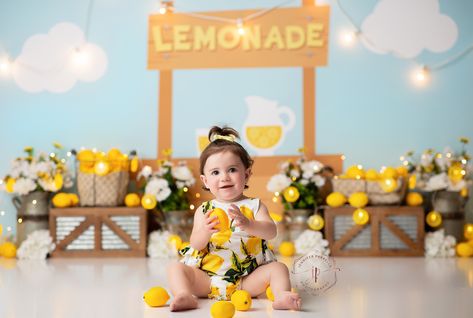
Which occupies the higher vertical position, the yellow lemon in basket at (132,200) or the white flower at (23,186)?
the white flower at (23,186)

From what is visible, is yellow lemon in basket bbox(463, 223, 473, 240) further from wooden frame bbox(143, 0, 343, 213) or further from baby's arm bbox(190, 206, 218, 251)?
baby's arm bbox(190, 206, 218, 251)

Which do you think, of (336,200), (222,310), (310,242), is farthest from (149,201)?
(222,310)

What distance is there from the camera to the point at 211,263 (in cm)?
226

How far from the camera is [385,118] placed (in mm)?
4094

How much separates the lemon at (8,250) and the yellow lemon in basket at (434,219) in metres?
2.50

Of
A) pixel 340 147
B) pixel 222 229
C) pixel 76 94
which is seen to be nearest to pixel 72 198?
pixel 76 94

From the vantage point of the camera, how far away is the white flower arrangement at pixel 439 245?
3.70 meters

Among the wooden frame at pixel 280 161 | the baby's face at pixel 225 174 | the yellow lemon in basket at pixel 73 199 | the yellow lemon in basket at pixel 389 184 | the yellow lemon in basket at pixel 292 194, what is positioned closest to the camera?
the baby's face at pixel 225 174

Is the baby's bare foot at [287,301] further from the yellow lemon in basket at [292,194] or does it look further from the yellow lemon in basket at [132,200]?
the yellow lemon in basket at [132,200]

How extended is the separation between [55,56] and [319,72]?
1776 millimetres

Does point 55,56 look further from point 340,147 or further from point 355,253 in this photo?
point 355,253

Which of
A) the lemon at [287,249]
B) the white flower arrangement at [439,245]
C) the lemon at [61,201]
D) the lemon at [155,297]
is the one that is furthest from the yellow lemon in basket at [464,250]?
the lemon at [61,201]

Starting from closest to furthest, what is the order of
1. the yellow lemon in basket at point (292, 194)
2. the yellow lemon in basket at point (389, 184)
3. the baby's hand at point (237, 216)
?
the baby's hand at point (237, 216)
the yellow lemon in basket at point (389, 184)
the yellow lemon in basket at point (292, 194)

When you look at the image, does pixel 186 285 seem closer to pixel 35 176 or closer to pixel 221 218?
pixel 221 218
